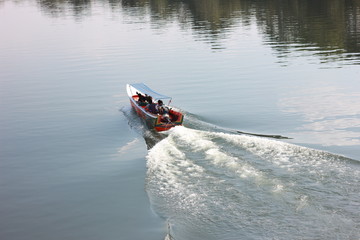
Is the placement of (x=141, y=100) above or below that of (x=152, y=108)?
above

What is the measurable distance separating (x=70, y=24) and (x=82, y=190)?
238 feet

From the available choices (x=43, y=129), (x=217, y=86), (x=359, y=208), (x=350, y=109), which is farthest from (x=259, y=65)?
(x=359, y=208)

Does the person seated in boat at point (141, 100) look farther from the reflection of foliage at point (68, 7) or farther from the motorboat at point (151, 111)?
the reflection of foliage at point (68, 7)

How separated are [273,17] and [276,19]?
8.26 ft

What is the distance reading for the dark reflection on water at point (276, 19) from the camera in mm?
55769

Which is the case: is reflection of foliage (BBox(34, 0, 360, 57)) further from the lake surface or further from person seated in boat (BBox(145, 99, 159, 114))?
person seated in boat (BBox(145, 99, 159, 114))

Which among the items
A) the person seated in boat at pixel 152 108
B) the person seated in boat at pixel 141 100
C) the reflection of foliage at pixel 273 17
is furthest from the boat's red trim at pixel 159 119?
the reflection of foliage at pixel 273 17

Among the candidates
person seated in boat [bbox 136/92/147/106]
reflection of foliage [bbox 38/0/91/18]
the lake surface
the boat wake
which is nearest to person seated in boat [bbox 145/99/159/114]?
the lake surface

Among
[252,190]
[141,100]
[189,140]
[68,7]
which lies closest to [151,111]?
[141,100]

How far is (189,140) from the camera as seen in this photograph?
984 inches

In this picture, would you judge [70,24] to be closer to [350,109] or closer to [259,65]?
[259,65]

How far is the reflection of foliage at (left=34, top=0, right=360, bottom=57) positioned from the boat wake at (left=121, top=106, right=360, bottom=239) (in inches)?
1330

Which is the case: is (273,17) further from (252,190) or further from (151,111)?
(252,190)

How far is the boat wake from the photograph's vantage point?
1614 centimetres
